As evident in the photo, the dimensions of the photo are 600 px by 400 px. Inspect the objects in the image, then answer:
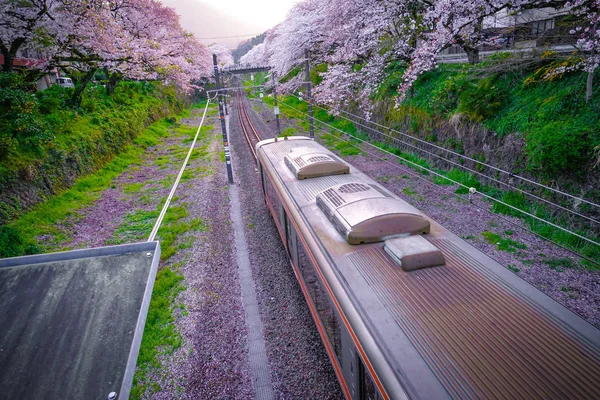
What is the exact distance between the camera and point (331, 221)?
19.1 feet

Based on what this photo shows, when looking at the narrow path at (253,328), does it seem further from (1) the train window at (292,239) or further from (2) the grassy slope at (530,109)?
(2) the grassy slope at (530,109)

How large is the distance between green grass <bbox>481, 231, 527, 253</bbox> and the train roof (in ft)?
28.9

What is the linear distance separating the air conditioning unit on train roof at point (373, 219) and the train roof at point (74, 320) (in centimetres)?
282

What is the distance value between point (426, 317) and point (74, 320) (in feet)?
13.0

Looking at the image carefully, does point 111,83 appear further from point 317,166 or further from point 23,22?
point 317,166

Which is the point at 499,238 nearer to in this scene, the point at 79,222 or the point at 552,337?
the point at 552,337

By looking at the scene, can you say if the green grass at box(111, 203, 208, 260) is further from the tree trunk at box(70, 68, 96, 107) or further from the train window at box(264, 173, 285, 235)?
the tree trunk at box(70, 68, 96, 107)

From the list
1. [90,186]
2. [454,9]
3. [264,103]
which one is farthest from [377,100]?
[264,103]

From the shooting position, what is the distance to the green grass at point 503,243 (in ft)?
30.1

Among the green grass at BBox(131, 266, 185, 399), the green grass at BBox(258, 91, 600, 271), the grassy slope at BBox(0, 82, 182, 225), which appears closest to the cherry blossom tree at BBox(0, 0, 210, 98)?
the grassy slope at BBox(0, 82, 182, 225)

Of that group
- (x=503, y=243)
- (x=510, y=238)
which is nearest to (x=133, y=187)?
(x=503, y=243)

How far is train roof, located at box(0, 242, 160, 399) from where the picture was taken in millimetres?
3217

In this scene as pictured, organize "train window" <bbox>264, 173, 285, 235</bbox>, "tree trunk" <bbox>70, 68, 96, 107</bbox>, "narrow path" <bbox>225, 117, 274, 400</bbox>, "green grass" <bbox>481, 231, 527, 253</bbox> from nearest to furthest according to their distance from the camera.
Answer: "narrow path" <bbox>225, 117, 274, 400</bbox> < "train window" <bbox>264, 173, 285, 235</bbox> < "green grass" <bbox>481, 231, 527, 253</bbox> < "tree trunk" <bbox>70, 68, 96, 107</bbox>

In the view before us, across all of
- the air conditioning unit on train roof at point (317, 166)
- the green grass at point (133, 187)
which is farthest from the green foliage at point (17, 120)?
the air conditioning unit on train roof at point (317, 166)
